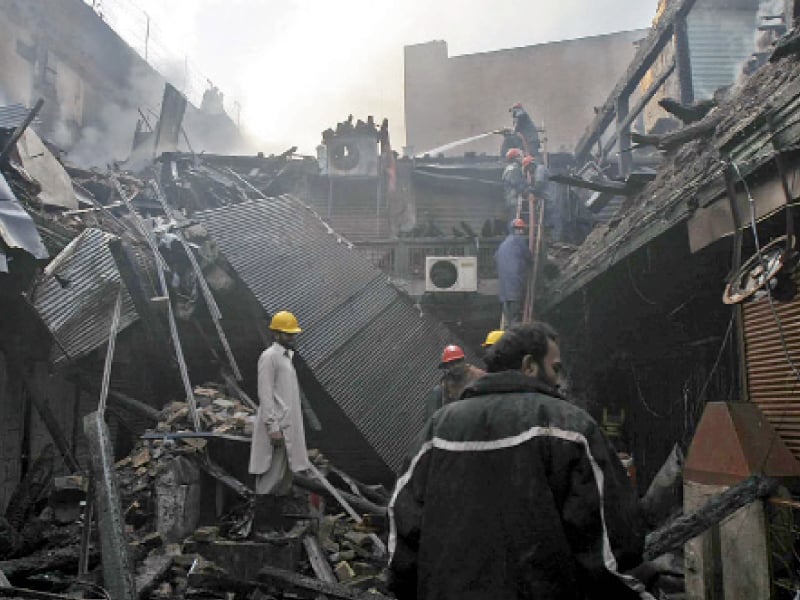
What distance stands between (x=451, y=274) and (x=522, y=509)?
9.57 meters

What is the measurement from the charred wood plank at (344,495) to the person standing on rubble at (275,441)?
2.44 feet

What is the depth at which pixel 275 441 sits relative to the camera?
605 cm

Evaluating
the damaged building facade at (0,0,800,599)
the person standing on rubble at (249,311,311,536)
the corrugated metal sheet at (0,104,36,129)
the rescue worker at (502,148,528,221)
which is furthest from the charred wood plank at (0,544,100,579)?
the rescue worker at (502,148,528,221)

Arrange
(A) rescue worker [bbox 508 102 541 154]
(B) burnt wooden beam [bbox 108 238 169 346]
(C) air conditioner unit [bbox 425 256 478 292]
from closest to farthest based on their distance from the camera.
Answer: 1. (B) burnt wooden beam [bbox 108 238 169 346]
2. (C) air conditioner unit [bbox 425 256 478 292]
3. (A) rescue worker [bbox 508 102 541 154]

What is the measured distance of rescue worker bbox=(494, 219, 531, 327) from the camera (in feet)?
33.4

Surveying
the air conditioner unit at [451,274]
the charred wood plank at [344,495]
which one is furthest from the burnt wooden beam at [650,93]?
the charred wood plank at [344,495]

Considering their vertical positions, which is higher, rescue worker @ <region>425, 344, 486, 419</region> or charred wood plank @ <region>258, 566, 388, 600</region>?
rescue worker @ <region>425, 344, 486, 419</region>

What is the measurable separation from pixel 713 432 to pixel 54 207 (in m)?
9.72

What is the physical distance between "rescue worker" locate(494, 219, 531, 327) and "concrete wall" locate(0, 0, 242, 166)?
15979 mm

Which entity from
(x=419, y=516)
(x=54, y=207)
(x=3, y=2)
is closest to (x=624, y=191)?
(x=419, y=516)

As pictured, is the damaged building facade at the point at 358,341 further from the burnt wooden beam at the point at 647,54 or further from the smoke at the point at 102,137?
the smoke at the point at 102,137

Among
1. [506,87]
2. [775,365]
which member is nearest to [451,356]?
[775,365]

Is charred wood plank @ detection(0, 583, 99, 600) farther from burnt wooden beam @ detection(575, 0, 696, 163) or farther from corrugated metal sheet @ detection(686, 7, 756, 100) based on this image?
corrugated metal sheet @ detection(686, 7, 756, 100)

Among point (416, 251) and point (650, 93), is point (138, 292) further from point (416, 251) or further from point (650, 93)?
point (650, 93)
